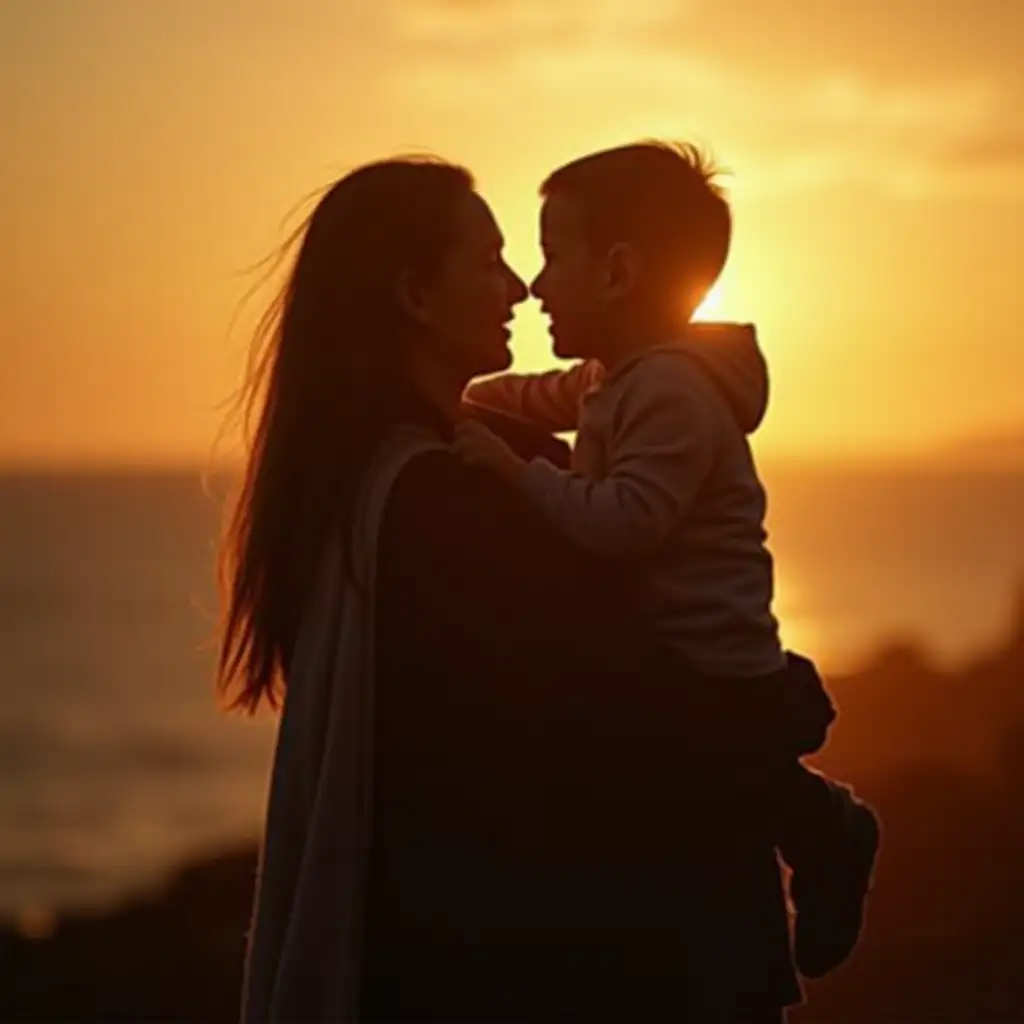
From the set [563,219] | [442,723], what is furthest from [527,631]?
[563,219]

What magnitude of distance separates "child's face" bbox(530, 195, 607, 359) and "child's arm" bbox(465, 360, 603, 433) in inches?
6.2

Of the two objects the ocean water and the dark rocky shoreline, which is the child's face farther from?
the dark rocky shoreline

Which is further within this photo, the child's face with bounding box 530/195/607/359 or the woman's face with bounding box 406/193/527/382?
the child's face with bounding box 530/195/607/359

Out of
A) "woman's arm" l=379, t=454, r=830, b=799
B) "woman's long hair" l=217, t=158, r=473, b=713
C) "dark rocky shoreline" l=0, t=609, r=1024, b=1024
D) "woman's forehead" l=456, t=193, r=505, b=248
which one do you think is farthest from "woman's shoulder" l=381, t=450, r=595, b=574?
"dark rocky shoreline" l=0, t=609, r=1024, b=1024

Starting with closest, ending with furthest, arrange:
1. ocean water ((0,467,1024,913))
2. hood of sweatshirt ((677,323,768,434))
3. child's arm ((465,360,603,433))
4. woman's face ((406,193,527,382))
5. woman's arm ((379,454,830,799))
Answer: woman's arm ((379,454,830,799)), woman's face ((406,193,527,382)), hood of sweatshirt ((677,323,768,434)), child's arm ((465,360,603,433)), ocean water ((0,467,1024,913))

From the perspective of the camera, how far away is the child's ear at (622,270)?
3.76 m

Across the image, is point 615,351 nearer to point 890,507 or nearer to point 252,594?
point 252,594

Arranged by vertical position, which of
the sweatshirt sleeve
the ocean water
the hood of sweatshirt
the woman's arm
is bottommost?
the ocean water

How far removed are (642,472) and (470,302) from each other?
0.33 metres

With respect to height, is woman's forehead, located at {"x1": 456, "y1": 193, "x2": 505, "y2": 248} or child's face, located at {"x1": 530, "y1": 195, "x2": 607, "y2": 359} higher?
woman's forehead, located at {"x1": 456, "y1": 193, "x2": 505, "y2": 248}

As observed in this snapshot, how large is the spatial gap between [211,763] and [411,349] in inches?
2079

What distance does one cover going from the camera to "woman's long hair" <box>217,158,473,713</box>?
3.46m

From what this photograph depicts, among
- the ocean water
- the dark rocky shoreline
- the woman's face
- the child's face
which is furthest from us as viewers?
the ocean water

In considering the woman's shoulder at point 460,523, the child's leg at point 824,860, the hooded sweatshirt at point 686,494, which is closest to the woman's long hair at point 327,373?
the woman's shoulder at point 460,523
